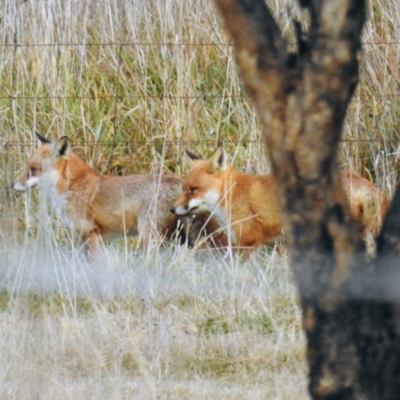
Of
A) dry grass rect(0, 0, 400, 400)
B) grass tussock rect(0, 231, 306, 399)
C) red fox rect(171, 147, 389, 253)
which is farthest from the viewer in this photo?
dry grass rect(0, 0, 400, 400)

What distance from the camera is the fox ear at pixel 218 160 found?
6.58m

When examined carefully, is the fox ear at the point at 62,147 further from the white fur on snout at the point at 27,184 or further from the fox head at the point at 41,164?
the white fur on snout at the point at 27,184

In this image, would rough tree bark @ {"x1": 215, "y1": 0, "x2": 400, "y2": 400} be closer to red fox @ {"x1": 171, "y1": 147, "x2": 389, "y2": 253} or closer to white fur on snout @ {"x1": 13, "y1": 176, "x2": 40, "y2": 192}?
red fox @ {"x1": 171, "y1": 147, "x2": 389, "y2": 253}

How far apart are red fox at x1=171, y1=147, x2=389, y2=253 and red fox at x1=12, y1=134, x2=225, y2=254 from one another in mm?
187

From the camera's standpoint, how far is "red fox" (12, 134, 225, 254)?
21.5ft

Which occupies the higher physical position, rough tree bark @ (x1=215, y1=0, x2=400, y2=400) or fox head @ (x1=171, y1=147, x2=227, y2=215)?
rough tree bark @ (x1=215, y1=0, x2=400, y2=400)

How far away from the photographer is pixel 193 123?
751 cm

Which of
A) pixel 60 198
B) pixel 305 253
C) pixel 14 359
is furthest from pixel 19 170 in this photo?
pixel 305 253

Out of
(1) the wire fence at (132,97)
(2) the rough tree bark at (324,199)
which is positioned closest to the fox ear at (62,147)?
(1) the wire fence at (132,97)

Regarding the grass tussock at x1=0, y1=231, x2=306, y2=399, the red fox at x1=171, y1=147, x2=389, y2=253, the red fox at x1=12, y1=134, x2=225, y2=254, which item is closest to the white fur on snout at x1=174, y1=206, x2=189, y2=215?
the red fox at x1=171, y1=147, x2=389, y2=253

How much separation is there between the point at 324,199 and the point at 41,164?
4900 mm

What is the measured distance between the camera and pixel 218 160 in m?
6.62

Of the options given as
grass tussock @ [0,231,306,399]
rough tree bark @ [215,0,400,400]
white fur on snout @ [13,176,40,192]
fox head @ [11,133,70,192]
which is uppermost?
rough tree bark @ [215,0,400,400]

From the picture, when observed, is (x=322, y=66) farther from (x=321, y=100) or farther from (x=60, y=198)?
(x=60, y=198)
